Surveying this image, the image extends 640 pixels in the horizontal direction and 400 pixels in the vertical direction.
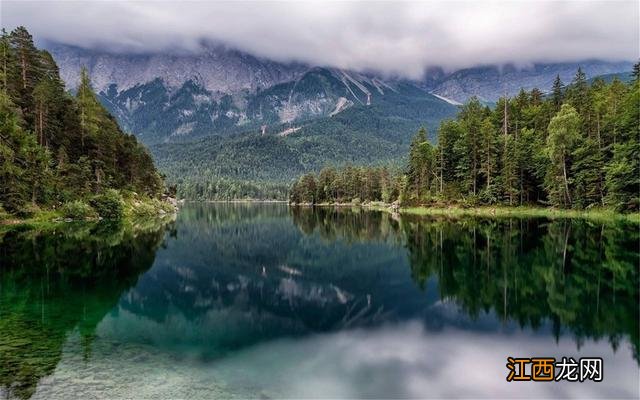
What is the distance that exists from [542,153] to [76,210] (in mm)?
81965

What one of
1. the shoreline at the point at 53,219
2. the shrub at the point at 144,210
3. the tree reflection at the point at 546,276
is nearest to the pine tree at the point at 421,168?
the tree reflection at the point at 546,276

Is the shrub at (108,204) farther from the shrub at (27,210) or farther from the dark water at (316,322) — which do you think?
the dark water at (316,322)

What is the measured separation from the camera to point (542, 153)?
80500 millimetres

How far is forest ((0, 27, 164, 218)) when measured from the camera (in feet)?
198

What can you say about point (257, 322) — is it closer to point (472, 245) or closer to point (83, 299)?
point (83, 299)

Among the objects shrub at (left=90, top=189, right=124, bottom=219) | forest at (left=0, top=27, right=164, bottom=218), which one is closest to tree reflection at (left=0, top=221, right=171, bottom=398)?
forest at (left=0, top=27, right=164, bottom=218)

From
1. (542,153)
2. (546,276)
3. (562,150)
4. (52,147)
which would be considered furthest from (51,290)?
(542,153)

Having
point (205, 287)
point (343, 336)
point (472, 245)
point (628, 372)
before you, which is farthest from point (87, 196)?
point (628, 372)

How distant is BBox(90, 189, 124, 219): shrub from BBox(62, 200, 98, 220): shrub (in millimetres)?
3424

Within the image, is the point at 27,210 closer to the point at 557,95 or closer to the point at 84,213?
the point at 84,213

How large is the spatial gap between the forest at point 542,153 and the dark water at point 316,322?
1318 inches

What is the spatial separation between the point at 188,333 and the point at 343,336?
622cm

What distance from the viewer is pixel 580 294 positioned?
69.7 feet

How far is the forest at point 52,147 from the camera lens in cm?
6041
